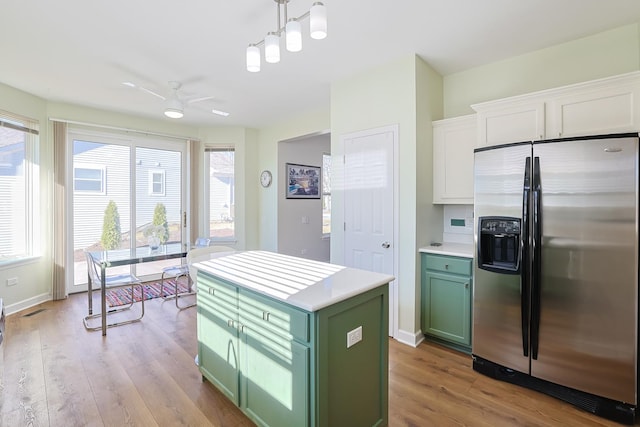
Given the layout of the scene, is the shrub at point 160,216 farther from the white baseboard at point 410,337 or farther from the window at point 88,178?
the white baseboard at point 410,337

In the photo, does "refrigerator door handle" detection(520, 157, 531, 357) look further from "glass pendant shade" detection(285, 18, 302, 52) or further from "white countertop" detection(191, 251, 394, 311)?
"glass pendant shade" detection(285, 18, 302, 52)

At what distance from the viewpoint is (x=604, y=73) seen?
2.60 m

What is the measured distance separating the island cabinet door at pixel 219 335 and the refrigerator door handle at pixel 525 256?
1989 mm

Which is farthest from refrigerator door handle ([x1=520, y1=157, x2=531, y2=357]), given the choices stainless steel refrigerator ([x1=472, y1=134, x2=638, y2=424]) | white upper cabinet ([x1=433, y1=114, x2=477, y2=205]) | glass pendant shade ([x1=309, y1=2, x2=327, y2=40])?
glass pendant shade ([x1=309, y1=2, x2=327, y2=40])

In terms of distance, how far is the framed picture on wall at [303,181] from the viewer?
575 cm

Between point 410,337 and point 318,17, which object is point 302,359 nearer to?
point 318,17

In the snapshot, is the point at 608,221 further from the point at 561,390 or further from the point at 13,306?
the point at 13,306

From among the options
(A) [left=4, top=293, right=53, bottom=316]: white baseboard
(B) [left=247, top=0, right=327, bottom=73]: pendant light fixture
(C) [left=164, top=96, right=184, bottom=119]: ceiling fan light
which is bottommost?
(A) [left=4, top=293, right=53, bottom=316]: white baseboard

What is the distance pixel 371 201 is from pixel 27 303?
4543 mm

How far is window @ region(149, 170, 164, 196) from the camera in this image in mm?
5332

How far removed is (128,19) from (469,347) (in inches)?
152

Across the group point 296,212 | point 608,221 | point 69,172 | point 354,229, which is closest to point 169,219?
point 69,172

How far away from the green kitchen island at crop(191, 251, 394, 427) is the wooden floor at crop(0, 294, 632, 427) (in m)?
0.30

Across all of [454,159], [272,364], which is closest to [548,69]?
[454,159]
